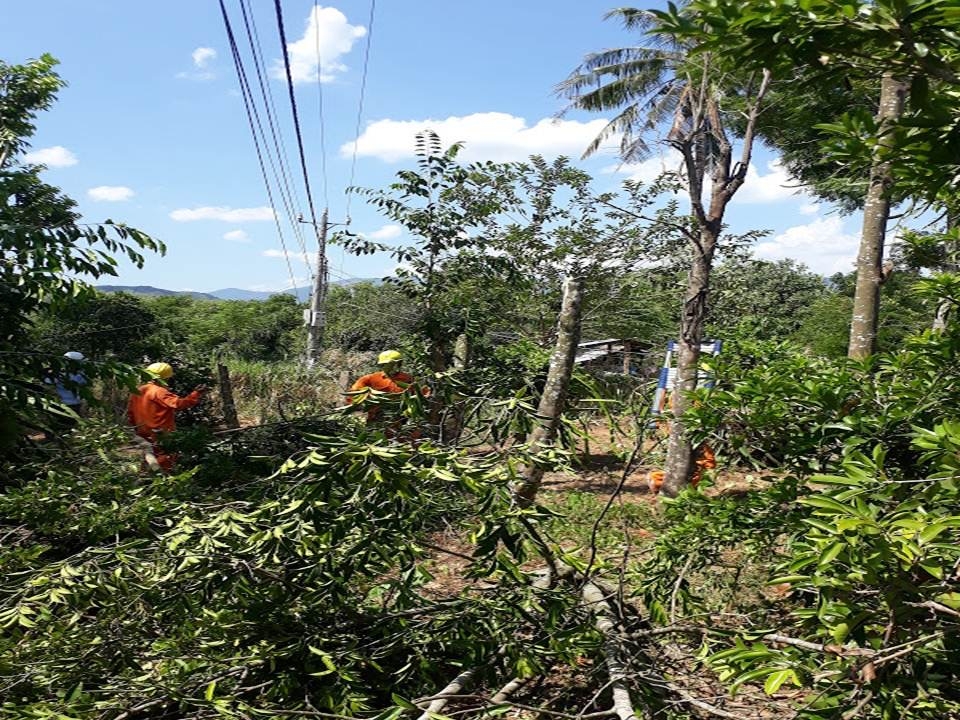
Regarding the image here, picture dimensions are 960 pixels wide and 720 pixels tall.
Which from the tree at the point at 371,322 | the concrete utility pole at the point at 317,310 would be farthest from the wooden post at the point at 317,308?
the tree at the point at 371,322

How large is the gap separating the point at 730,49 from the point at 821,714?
1.56 metres

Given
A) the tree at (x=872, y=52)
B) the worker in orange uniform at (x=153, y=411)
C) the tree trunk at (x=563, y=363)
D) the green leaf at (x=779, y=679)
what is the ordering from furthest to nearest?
1. the worker in orange uniform at (x=153, y=411)
2. the tree trunk at (x=563, y=363)
3. the green leaf at (x=779, y=679)
4. the tree at (x=872, y=52)

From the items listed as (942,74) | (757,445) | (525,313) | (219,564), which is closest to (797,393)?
(757,445)

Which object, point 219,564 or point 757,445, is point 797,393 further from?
point 219,564

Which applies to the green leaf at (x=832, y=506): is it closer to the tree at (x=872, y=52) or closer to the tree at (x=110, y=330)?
the tree at (x=872, y=52)

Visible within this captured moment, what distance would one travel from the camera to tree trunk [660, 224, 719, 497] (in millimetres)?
6113

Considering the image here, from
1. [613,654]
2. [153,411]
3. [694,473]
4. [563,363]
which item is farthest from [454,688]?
[153,411]

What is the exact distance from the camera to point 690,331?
626 centimetres

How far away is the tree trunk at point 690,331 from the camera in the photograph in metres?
6.11

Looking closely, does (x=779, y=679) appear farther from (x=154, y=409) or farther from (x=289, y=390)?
(x=289, y=390)

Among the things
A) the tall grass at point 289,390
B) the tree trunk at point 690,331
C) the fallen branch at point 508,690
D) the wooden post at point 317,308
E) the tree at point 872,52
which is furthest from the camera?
the wooden post at point 317,308

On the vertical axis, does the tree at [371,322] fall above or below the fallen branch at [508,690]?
above

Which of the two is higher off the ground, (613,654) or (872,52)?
(872,52)

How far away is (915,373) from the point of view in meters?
2.54
